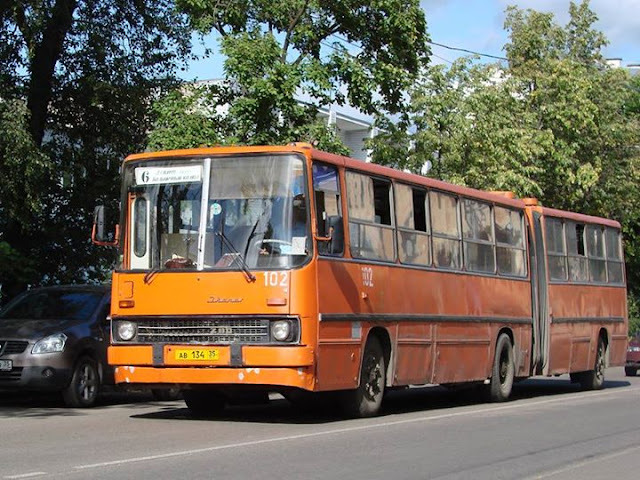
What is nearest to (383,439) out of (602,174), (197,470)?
(197,470)

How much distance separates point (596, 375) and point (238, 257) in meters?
12.0

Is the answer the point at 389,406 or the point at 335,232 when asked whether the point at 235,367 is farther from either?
the point at 389,406

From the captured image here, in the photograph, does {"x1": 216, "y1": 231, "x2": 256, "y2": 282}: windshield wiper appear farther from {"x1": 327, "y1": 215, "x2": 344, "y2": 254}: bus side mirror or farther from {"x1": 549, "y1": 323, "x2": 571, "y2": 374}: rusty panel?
{"x1": 549, "y1": 323, "x2": 571, "y2": 374}: rusty panel

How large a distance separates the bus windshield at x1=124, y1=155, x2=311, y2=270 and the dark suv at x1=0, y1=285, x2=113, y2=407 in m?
2.68

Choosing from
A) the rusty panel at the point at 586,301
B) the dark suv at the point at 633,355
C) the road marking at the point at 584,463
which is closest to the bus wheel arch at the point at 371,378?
the road marking at the point at 584,463

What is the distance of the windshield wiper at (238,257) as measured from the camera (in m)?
12.9

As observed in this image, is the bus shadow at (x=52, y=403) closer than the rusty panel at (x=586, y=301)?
Yes

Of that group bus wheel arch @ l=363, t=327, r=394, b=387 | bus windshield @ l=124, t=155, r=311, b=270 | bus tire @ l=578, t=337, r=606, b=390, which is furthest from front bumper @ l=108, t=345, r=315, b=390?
bus tire @ l=578, t=337, r=606, b=390

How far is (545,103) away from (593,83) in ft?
6.64

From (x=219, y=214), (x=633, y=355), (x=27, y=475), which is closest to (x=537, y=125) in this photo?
(x=633, y=355)

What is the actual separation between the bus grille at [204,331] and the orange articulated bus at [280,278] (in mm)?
13

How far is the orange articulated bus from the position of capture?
12.9 metres

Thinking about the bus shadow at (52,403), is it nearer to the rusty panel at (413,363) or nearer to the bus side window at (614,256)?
the rusty panel at (413,363)

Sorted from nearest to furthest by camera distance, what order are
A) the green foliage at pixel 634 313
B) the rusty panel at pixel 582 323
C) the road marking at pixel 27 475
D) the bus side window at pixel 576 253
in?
1. the road marking at pixel 27 475
2. the rusty panel at pixel 582 323
3. the bus side window at pixel 576 253
4. the green foliage at pixel 634 313
